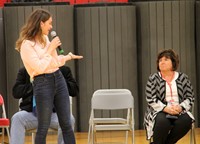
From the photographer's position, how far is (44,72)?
6.57 meters

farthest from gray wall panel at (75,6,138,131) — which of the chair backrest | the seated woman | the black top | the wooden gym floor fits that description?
the black top

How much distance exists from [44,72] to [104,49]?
143 inches

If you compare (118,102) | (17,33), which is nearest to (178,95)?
(118,102)

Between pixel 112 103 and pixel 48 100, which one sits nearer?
pixel 48 100

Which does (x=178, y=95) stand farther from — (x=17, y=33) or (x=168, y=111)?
(x=17, y=33)

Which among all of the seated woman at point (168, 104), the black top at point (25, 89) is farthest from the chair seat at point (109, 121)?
the black top at point (25, 89)

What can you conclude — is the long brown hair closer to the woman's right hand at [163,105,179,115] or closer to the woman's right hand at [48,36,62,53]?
the woman's right hand at [48,36,62,53]

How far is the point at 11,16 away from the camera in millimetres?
9859

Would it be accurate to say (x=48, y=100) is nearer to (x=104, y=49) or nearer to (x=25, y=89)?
(x=25, y=89)

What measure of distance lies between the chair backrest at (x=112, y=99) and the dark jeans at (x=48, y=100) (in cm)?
163

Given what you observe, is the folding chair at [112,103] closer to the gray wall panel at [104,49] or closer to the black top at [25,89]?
the black top at [25,89]

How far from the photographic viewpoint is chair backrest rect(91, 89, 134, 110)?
8.36 meters

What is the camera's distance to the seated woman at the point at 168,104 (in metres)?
7.60

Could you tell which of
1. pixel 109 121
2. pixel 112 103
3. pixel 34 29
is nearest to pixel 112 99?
pixel 112 103
